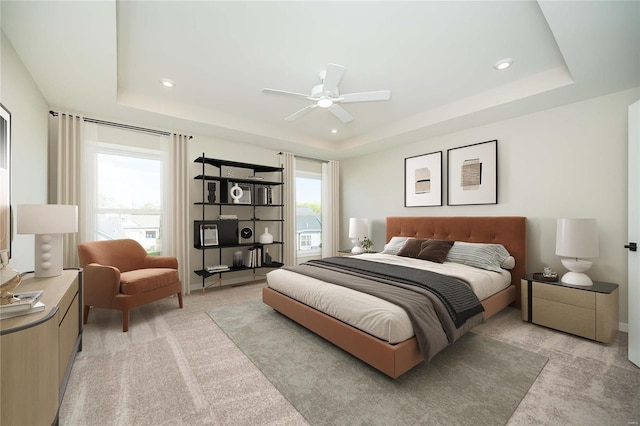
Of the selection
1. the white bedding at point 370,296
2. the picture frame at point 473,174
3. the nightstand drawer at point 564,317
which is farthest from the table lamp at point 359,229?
the nightstand drawer at point 564,317

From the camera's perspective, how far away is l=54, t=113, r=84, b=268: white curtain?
320cm

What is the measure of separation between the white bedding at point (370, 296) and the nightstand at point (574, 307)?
32 cm

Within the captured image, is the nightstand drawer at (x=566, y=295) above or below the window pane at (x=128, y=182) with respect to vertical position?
below

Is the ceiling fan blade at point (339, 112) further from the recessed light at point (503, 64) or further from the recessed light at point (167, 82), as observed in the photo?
the recessed light at point (167, 82)

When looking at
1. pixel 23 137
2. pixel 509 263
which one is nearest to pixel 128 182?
pixel 23 137

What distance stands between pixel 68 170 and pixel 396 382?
4167 mm

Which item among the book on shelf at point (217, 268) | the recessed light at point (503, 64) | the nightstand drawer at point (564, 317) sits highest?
the recessed light at point (503, 64)

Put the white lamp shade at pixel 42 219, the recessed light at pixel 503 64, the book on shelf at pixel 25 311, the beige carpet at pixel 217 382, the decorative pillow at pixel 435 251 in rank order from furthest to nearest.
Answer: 1. the decorative pillow at pixel 435 251
2. the recessed light at pixel 503 64
3. the white lamp shade at pixel 42 219
4. the beige carpet at pixel 217 382
5. the book on shelf at pixel 25 311

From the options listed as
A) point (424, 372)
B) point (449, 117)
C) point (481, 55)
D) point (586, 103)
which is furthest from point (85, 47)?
point (586, 103)

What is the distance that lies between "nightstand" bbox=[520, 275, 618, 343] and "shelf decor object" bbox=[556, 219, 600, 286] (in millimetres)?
105

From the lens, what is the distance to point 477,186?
3.82 meters

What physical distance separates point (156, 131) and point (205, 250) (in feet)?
6.29

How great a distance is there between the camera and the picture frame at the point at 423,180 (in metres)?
4.24

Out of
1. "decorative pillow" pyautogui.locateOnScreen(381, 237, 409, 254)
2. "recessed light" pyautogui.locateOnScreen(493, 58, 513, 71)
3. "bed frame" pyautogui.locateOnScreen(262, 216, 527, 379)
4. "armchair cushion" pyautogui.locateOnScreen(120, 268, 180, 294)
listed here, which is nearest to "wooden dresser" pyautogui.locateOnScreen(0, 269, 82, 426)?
"armchair cushion" pyautogui.locateOnScreen(120, 268, 180, 294)
